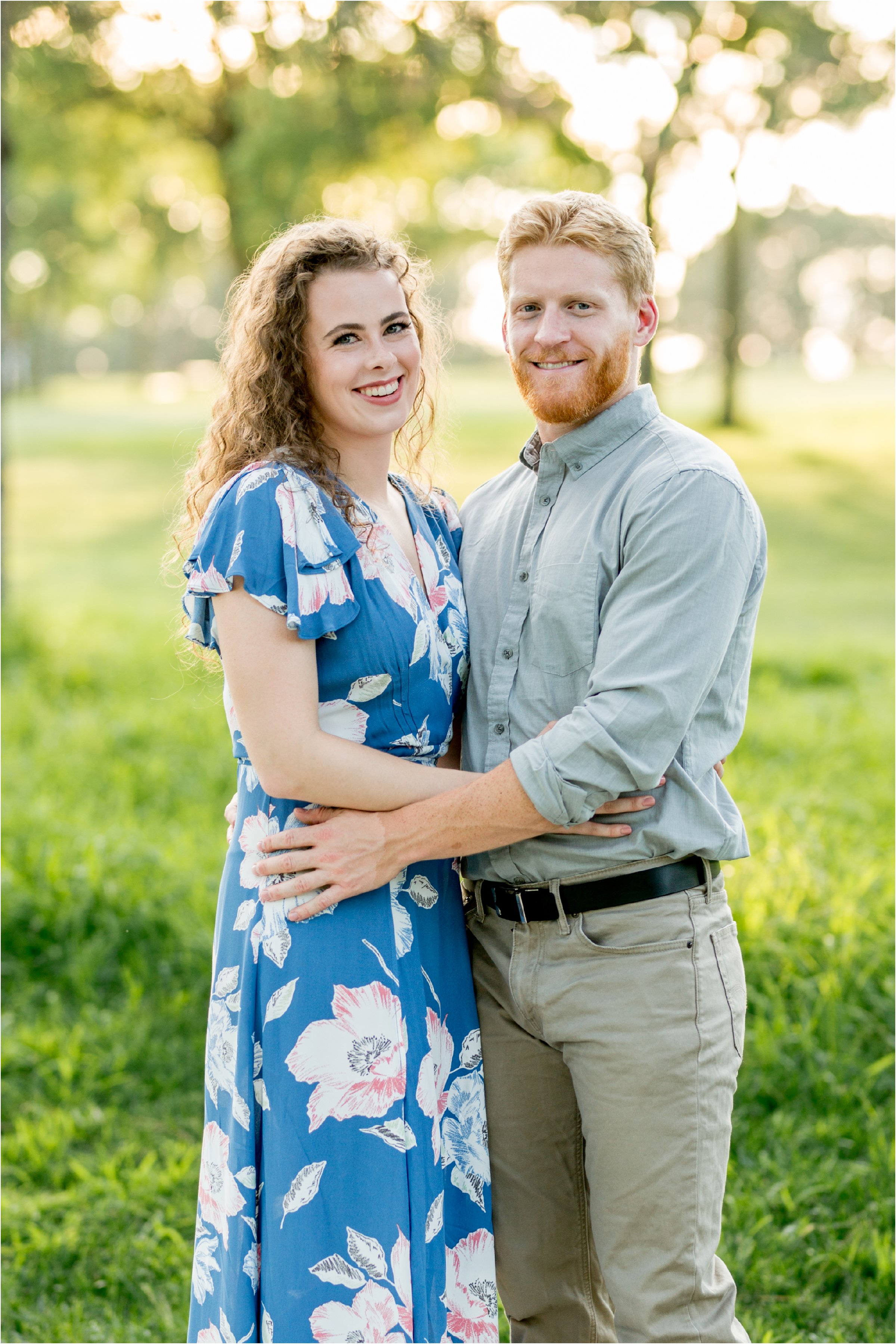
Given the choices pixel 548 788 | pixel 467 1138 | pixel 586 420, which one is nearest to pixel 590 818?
pixel 548 788

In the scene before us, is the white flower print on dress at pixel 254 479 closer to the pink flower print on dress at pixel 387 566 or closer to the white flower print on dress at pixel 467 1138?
the pink flower print on dress at pixel 387 566

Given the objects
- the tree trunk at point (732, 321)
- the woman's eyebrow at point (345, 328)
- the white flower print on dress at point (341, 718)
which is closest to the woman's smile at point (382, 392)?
the woman's eyebrow at point (345, 328)

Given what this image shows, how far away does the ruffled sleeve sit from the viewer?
6.89ft

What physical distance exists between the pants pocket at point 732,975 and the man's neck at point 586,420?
1.00 m

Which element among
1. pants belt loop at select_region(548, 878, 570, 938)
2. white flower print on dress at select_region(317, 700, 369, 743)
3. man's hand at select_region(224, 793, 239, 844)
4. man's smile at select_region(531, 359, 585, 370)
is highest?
man's smile at select_region(531, 359, 585, 370)

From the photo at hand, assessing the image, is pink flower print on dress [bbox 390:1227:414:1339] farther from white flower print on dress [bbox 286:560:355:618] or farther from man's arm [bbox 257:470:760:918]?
white flower print on dress [bbox 286:560:355:618]

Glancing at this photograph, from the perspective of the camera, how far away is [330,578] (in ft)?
7.04

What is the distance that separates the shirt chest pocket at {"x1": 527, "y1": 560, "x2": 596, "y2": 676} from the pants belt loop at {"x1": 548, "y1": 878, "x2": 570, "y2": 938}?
38 cm

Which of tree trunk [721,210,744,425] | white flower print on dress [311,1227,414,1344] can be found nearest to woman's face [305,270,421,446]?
white flower print on dress [311,1227,414,1344]

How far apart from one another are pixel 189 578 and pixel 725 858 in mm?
1087

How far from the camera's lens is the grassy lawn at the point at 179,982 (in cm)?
309

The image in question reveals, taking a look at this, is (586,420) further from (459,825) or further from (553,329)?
(459,825)

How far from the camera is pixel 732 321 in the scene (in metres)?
20.8

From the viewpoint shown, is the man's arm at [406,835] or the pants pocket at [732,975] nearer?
the man's arm at [406,835]
